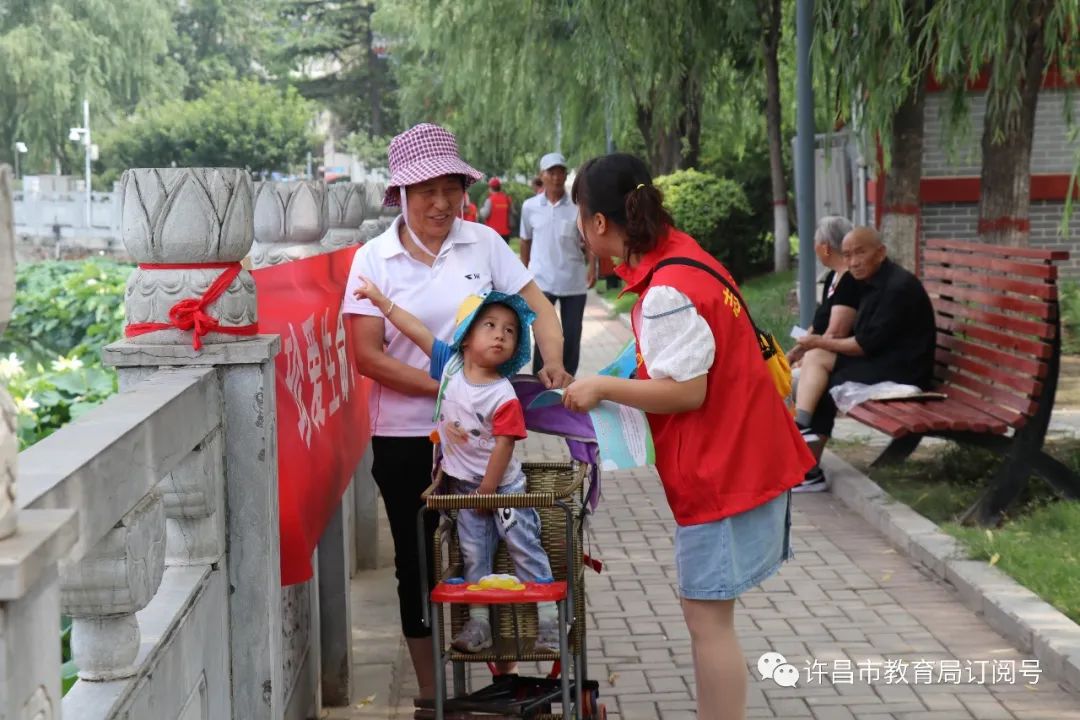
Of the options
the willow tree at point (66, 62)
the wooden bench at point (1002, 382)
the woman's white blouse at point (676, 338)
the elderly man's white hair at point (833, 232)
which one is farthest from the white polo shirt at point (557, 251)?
the willow tree at point (66, 62)

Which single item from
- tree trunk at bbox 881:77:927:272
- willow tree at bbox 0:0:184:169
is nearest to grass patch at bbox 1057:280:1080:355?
tree trunk at bbox 881:77:927:272

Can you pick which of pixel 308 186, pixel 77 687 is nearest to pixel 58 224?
pixel 308 186

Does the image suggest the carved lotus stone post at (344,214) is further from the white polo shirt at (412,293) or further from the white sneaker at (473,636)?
the white sneaker at (473,636)

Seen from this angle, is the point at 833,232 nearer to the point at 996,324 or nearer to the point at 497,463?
the point at 996,324

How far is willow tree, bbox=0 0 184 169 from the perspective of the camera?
55938 mm

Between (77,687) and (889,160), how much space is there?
972cm

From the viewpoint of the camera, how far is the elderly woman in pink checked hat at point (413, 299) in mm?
4645

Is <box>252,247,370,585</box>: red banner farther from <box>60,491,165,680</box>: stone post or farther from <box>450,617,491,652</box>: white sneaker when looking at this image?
<box>60,491,165,680</box>: stone post

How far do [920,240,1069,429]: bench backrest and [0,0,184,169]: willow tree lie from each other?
51.9 metres

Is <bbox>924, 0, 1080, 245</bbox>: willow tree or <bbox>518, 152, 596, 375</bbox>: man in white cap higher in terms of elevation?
<bbox>924, 0, 1080, 245</bbox>: willow tree

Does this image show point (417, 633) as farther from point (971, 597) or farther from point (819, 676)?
point (971, 597)

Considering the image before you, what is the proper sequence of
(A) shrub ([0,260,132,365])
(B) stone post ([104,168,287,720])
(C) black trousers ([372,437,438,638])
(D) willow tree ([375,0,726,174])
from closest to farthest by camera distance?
(B) stone post ([104,168,287,720])
(C) black trousers ([372,437,438,638])
(D) willow tree ([375,0,726,174])
(A) shrub ([0,260,132,365])

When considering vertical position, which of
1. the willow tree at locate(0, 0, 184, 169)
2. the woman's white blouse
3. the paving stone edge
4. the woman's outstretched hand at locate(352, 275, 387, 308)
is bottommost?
the paving stone edge

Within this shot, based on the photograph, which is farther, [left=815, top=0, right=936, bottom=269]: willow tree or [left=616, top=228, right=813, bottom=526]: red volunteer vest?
[left=815, top=0, right=936, bottom=269]: willow tree
